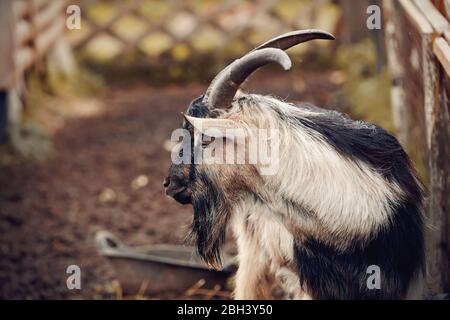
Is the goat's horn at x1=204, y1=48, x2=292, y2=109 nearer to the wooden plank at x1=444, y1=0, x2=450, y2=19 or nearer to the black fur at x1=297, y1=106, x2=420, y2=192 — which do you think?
the black fur at x1=297, y1=106, x2=420, y2=192

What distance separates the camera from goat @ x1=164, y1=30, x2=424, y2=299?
10.7 ft

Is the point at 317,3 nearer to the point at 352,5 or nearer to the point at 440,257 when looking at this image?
→ the point at 352,5

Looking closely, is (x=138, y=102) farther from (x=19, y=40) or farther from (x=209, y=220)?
(x=209, y=220)

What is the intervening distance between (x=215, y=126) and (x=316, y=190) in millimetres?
498

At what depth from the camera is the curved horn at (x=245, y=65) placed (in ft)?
10.3

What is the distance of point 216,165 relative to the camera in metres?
3.36

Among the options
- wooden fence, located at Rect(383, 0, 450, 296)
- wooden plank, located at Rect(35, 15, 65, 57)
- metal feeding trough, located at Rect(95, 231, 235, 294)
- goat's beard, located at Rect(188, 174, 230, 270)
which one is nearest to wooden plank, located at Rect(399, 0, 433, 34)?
wooden fence, located at Rect(383, 0, 450, 296)

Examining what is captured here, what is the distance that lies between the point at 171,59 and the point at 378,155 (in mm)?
6700

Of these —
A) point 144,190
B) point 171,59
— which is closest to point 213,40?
point 171,59

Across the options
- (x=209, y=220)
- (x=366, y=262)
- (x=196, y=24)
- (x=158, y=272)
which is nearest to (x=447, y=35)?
(x=366, y=262)

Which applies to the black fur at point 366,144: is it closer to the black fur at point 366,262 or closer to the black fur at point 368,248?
the black fur at point 368,248

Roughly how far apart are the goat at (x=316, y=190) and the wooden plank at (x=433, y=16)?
1.93ft

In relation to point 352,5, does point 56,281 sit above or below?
below

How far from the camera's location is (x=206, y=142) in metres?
3.36
